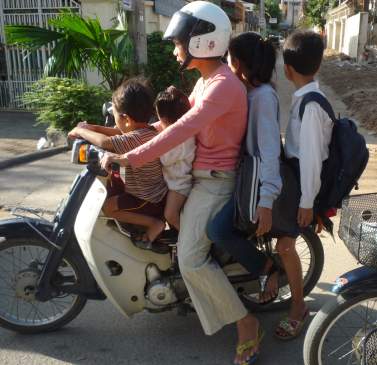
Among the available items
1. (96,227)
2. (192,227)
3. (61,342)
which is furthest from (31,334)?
(192,227)

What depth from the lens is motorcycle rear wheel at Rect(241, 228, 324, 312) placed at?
3.29 meters

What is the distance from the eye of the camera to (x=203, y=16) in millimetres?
2557

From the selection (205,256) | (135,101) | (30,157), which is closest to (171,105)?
(135,101)

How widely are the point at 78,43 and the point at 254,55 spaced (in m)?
6.27

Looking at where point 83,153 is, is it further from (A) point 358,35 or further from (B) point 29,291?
(A) point 358,35

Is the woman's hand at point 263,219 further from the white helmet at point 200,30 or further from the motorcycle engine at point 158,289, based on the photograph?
the white helmet at point 200,30

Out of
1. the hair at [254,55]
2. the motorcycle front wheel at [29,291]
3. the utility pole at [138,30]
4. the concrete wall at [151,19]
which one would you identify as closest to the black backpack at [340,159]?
the hair at [254,55]

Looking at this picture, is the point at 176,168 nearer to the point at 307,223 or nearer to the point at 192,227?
the point at 192,227

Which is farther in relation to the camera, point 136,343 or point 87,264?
point 136,343

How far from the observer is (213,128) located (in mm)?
2635

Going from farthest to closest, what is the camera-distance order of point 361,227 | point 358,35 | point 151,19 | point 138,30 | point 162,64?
1. point 358,35
2. point 151,19
3. point 162,64
4. point 138,30
5. point 361,227

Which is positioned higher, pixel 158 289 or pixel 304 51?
pixel 304 51

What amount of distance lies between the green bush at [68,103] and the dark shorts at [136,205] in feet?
19.1

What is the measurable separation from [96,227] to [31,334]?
0.86 meters
